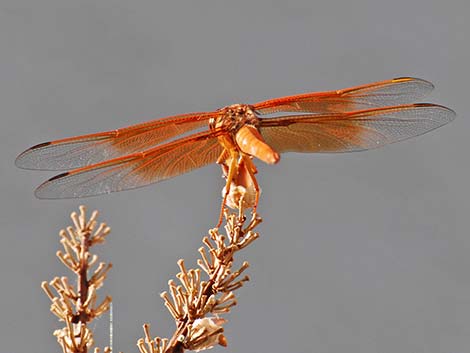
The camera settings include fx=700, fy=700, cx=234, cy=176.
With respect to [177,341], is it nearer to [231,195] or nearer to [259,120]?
[231,195]

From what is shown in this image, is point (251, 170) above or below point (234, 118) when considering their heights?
below

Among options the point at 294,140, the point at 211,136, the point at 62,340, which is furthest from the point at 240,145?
the point at 62,340

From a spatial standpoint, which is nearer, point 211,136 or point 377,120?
point 211,136

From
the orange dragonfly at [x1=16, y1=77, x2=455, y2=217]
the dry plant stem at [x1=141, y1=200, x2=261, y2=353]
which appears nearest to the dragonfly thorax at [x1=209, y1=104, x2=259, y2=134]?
the orange dragonfly at [x1=16, y1=77, x2=455, y2=217]

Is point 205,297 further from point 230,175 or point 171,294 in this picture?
point 230,175

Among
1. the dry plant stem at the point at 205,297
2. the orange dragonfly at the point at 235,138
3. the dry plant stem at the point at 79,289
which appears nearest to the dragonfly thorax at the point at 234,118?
the orange dragonfly at the point at 235,138

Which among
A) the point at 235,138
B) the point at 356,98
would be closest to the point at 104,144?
the point at 235,138
